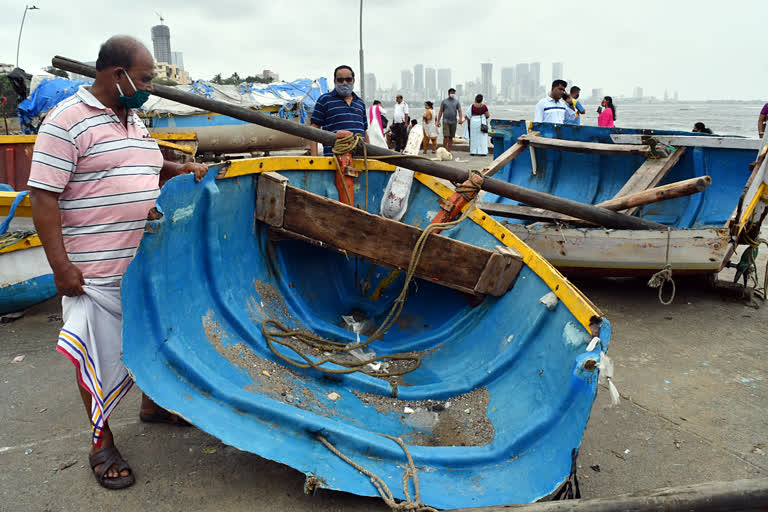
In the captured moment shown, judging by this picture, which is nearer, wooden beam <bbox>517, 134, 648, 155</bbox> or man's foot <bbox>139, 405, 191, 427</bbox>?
man's foot <bbox>139, 405, 191, 427</bbox>

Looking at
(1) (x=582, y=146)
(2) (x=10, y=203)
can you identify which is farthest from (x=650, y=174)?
(2) (x=10, y=203)

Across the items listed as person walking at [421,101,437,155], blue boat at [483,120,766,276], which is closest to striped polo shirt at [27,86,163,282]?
blue boat at [483,120,766,276]

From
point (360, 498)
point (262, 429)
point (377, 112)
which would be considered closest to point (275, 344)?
point (262, 429)

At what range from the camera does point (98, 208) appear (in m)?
2.36

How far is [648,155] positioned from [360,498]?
4.66m

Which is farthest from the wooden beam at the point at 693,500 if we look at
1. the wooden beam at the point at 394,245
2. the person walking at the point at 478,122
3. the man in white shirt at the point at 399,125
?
the man in white shirt at the point at 399,125

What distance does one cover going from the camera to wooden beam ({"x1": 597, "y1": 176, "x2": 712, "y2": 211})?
13.8 ft

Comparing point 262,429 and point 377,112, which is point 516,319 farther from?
point 377,112

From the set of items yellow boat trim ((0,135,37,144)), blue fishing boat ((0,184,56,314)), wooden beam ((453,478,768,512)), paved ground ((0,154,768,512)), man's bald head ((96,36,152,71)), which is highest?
man's bald head ((96,36,152,71))

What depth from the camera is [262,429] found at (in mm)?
2355

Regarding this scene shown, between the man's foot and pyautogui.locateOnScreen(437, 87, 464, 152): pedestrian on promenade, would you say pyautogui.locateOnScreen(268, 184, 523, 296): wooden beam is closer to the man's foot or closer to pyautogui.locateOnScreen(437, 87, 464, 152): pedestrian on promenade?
the man's foot

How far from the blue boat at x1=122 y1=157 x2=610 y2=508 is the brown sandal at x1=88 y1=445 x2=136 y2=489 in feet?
1.59

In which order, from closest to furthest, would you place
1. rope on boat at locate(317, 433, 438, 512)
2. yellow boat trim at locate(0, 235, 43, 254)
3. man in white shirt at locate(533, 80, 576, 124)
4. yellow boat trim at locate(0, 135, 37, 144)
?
rope on boat at locate(317, 433, 438, 512)
yellow boat trim at locate(0, 235, 43, 254)
yellow boat trim at locate(0, 135, 37, 144)
man in white shirt at locate(533, 80, 576, 124)

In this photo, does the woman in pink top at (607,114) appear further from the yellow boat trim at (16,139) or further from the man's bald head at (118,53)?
the man's bald head at (118,53)
